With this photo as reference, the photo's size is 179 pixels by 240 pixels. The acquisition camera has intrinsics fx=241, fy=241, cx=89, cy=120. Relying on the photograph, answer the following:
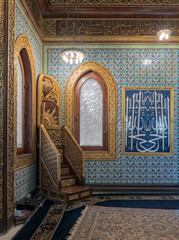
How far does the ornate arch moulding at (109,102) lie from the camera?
5.40m

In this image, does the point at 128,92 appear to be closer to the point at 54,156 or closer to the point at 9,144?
the point at 54,156

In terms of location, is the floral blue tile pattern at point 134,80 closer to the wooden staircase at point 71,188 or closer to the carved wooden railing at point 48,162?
the wooden staircase at point 71,188

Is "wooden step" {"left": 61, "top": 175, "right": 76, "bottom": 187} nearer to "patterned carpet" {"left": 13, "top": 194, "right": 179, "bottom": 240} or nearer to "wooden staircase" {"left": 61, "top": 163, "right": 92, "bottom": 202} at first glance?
"wooden staircase" {"left": 61, "top": 163, "right": 92, "bottom": 202}

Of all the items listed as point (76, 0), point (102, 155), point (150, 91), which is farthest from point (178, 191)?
point (76, 0)

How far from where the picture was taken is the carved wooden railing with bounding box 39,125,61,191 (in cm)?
423

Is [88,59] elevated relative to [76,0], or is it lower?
lower

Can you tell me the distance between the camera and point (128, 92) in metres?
5.48

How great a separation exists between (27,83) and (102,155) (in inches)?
88.3

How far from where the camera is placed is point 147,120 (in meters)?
5.45

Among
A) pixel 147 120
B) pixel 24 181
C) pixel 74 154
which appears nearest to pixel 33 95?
pixel 74 154

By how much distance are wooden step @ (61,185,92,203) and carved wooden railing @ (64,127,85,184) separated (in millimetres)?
260

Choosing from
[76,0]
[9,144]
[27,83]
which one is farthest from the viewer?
[76,0]

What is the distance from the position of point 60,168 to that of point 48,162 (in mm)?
293

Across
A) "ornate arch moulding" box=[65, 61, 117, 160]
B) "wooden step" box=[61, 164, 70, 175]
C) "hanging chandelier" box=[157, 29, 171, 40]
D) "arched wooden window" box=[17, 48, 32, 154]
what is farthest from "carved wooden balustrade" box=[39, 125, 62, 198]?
"hanging chandelier" box=[157, 29, 171, 40]
